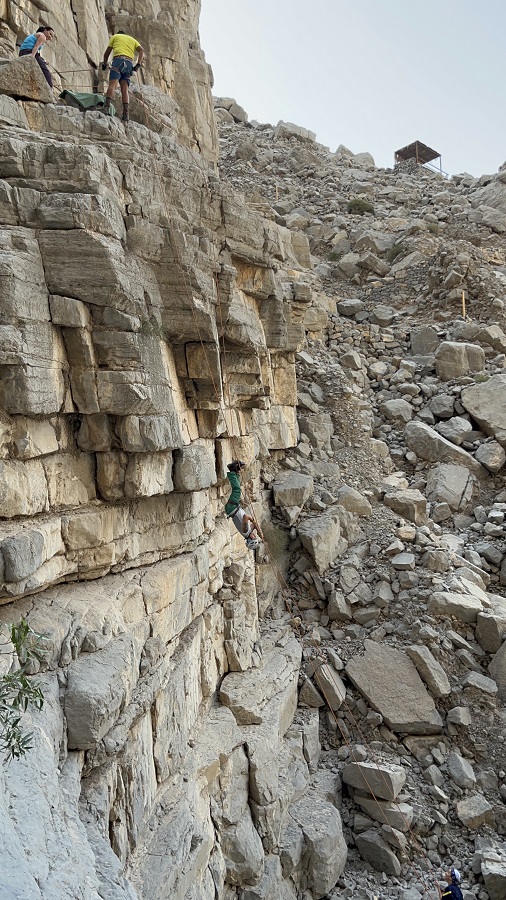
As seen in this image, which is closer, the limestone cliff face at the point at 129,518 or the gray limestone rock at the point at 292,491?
the limestone cliff face at the point at 129,518

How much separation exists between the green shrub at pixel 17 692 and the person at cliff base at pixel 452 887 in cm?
711

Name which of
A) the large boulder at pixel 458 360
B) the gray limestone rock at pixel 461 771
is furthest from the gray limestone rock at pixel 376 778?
the large boulder at pixel 458 360

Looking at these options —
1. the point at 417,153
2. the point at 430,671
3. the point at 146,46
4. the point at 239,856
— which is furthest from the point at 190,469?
the point at 417,153

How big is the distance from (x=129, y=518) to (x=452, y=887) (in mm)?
6882

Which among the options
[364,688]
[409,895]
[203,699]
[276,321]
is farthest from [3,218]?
[409,895]

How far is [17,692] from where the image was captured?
376 centimetres

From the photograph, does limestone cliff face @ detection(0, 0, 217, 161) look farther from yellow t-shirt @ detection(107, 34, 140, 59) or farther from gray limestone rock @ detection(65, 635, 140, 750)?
gray limestone rock @ detection(65, 635, 140, 750)

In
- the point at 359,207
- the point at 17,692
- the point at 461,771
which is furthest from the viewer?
the point at 359,207

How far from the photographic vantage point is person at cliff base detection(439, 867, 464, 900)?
7691 millimetres

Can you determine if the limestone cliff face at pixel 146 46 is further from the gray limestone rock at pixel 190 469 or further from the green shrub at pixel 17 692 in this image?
the green shrub at pixel 17 692

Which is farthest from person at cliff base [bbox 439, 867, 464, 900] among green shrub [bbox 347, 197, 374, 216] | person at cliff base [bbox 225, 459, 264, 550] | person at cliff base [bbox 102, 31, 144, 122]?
green shrub [bbox 347, 197, 374, 216]

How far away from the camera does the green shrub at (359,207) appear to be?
76.4 feet

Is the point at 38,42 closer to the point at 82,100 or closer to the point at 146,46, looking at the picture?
the point at 82,100

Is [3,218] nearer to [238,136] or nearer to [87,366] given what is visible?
[87,366]
